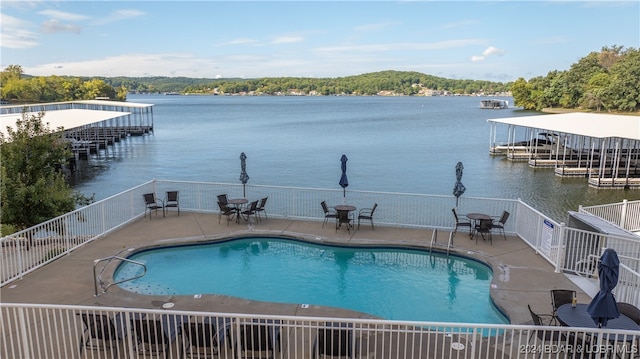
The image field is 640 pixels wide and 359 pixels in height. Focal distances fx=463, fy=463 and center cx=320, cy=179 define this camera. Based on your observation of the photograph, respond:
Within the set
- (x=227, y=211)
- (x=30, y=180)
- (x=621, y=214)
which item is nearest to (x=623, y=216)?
(x=621, y=214)

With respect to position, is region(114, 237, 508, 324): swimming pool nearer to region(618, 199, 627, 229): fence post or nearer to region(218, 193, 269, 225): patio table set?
region(218, 193, 269, 225): patio table set

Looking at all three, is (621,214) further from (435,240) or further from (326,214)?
(326,214)

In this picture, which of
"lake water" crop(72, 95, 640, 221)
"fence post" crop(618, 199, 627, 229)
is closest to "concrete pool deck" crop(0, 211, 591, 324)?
"fence post" crop(618, 199, 627, 229)

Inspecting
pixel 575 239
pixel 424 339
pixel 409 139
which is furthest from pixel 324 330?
pixel 409 139

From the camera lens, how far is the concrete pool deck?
897 cm

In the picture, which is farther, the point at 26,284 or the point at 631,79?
the point at 631,79

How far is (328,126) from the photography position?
8056 cm

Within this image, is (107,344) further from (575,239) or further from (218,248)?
(575,239)

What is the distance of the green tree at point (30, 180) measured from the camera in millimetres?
12047

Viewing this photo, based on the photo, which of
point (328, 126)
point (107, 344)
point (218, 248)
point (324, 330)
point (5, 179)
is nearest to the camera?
point (324, 330)

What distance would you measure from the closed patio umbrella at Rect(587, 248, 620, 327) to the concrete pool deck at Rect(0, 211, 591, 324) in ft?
7.53

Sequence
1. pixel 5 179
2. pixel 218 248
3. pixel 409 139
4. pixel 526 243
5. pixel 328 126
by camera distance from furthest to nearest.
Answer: pixel 328 126
pixel 409 139
pixel 218 248
pixel 526 243
pixel 5 179

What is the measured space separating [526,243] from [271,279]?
6926mm

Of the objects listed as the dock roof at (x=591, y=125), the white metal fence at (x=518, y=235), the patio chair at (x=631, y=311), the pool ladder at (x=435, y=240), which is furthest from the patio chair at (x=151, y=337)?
the dock roof at (x=591, y=125)
